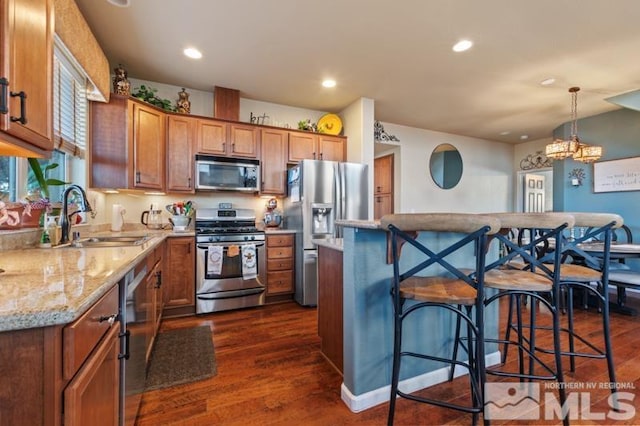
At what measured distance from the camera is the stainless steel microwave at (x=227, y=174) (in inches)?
133

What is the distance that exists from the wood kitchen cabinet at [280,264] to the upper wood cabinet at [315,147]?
1.07 m

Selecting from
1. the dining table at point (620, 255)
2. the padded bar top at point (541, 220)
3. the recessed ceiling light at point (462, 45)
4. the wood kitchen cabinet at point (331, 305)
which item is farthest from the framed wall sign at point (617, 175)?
the wood kitchen cabinet at point (331, 305)

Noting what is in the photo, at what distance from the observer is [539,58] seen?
291 cm

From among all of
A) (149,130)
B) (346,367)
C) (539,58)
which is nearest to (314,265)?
(346,367)

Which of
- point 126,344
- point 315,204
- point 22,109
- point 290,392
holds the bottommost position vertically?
point 290,392

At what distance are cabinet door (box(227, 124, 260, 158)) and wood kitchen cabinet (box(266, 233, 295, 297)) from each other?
1.07 meters

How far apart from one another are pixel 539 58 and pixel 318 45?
87.2 inches

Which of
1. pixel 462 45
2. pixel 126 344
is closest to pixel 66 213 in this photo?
pixel 126 344

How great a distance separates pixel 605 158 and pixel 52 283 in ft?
20.8

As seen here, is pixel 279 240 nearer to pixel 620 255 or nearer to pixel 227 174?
pixel 227 174

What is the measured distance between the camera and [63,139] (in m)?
2.29

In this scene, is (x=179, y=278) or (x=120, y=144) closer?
(x=120, y=144)

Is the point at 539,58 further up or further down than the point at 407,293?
further up

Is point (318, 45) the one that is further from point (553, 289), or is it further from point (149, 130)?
point (553, 289)
